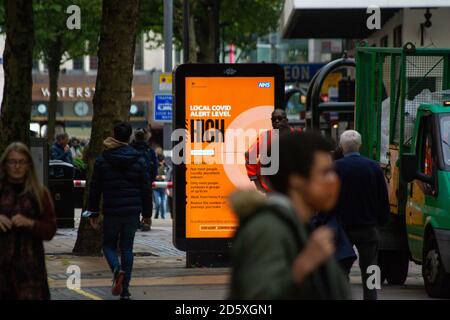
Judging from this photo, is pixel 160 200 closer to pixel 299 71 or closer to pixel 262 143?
pixel 299 71

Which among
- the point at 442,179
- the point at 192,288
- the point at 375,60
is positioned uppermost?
the point at 375,60

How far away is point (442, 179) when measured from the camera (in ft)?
41.7

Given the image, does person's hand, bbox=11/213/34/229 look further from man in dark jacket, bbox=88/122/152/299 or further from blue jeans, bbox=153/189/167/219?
blue jeans, bbox=153/189/167/219

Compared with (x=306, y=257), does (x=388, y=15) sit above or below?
above

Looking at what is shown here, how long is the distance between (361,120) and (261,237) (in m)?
11.6

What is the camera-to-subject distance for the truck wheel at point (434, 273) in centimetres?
1257

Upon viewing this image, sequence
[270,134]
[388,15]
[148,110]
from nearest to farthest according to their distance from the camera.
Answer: [270,134] < [388,15] < [148,110]

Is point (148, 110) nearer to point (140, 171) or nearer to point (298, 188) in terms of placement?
point (140, 171)

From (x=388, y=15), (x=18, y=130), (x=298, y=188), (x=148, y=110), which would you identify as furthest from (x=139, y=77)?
(x=298, y=188)

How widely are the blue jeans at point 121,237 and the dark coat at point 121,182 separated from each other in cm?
7

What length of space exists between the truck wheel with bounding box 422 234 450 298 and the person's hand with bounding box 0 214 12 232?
5.46m

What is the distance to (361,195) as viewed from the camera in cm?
1071

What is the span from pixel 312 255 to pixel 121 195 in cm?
777

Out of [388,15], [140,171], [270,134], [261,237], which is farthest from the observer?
[388,15]
